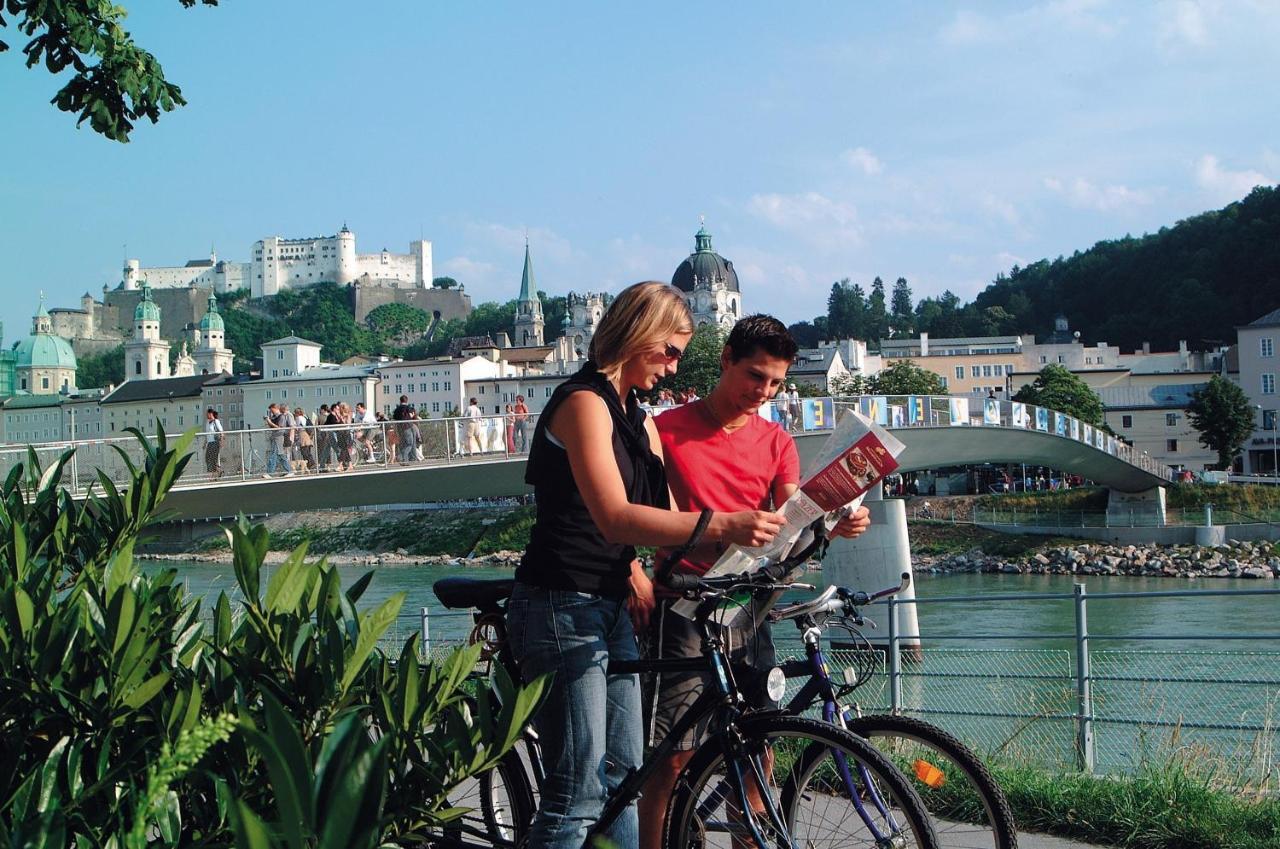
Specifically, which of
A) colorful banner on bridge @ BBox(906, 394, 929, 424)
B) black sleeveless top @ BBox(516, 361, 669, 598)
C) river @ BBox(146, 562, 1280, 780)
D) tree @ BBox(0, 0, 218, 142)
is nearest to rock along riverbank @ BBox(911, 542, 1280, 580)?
river @ BBox(146, 562, 1280, 780)

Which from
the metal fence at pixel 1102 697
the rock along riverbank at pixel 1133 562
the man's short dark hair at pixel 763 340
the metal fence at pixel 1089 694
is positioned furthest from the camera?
the rock along riverbank at pixel 1133 562

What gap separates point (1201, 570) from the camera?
39.8m

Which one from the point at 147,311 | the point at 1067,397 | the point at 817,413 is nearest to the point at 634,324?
the point at 817,413

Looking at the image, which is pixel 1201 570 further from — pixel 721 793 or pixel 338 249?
pixel 338 249

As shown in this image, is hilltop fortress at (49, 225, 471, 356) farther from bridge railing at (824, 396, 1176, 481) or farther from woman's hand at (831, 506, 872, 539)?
woman's hand at (831, 506, 872, 539)

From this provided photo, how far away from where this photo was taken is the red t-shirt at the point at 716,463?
3645 mm

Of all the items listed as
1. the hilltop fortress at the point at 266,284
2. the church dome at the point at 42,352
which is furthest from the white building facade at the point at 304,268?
the church dome at the point at 42,352

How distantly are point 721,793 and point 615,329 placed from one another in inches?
42.3

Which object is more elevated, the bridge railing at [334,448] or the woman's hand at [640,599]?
the bridge railing at [334,448]

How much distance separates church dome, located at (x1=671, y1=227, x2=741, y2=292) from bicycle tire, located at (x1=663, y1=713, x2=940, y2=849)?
450ft

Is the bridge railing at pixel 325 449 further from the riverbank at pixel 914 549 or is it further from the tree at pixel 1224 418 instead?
the tree at pixel 1224 418

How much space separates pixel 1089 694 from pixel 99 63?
5840mm

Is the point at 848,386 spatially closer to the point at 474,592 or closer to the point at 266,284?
the point at 474,592

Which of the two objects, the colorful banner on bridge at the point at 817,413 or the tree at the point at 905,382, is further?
the tree at the point at 905,382
